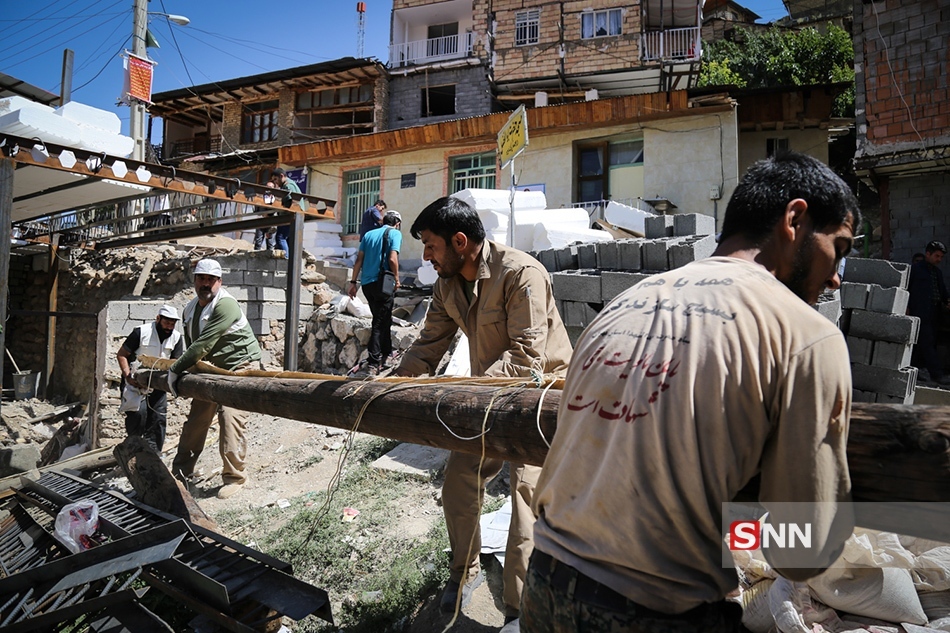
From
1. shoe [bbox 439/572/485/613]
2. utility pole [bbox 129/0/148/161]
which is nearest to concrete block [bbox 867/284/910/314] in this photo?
shoe [bbox 439/572/485/613]

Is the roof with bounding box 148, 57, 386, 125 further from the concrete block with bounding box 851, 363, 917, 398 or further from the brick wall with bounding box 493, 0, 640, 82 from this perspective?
the concrete block with bounding box 851, 363, 917, 398

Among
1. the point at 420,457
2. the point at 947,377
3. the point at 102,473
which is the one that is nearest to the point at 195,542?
the point at 420,457

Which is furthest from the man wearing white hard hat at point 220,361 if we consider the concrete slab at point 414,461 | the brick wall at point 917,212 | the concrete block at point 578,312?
the brick wall at point 917,212

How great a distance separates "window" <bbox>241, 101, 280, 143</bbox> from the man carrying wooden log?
21.0 metres

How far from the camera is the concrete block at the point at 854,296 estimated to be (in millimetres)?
4699

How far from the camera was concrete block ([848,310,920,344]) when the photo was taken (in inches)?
174

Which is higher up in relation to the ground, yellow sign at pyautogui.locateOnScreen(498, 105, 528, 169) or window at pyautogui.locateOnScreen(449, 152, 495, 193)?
window at pyautogui.locateOnScreen(449, 152, 495, 193)

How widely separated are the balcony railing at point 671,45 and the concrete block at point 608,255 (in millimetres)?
12873

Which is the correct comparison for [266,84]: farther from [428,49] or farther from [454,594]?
[454,594]

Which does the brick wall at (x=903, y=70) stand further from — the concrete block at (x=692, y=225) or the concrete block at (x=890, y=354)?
the concrete block at (x=890, y=354)

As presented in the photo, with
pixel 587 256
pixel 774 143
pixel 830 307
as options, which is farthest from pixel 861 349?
pixel 774 143

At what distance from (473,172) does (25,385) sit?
10.5 metres

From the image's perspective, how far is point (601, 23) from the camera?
1727cm

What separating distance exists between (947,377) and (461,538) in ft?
23.9
